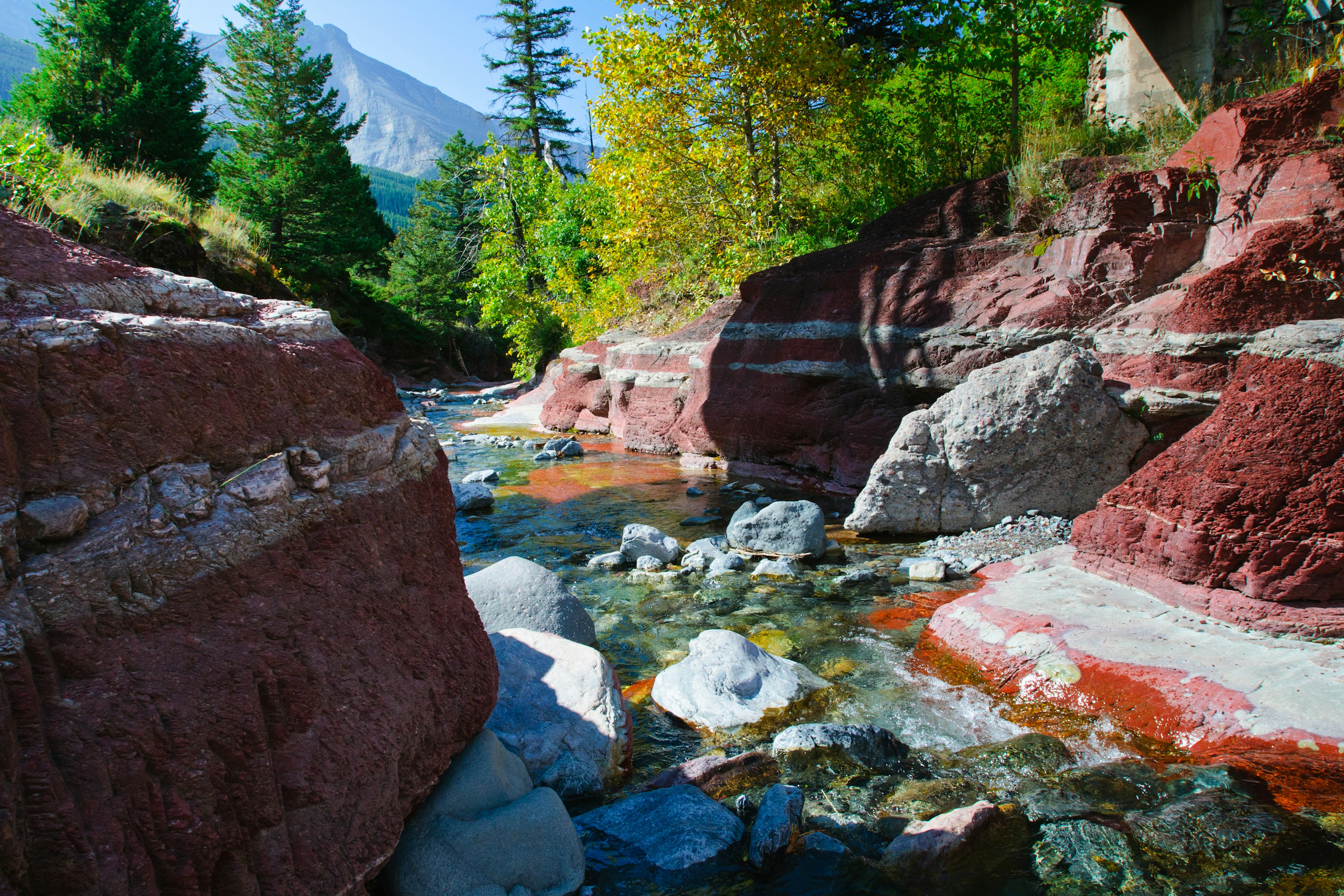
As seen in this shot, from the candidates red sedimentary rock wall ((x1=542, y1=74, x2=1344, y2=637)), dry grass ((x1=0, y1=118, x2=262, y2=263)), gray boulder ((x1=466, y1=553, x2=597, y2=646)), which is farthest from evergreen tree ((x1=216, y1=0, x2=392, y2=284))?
gray boulder ((x1=466, y1=553, x2=597, y2=646))

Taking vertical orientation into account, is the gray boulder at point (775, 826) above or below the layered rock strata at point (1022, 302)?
below

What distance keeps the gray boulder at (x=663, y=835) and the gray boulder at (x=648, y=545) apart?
3743mm

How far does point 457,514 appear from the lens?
9.30 m

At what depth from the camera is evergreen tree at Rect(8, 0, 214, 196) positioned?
20.8 metres

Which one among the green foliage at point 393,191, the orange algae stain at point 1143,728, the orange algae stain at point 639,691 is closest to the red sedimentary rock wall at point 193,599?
the orange algae stain at point 639,691

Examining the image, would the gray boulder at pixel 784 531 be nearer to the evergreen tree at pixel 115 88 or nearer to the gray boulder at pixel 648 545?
the gray boulder at pixel 648 545

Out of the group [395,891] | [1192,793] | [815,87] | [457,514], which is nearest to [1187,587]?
[1192,793]

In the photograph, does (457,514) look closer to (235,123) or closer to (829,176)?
(829,176)

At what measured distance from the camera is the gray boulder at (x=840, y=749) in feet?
11.7

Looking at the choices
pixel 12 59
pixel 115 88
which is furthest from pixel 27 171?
pixel 12 59

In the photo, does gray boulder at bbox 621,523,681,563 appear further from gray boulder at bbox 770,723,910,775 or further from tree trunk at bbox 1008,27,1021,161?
tree trunk at bbox 1008,27,1021,161

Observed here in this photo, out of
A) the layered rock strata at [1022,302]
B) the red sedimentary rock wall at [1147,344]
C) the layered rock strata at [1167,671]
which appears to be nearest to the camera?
the layered rock strata at [1167,671]

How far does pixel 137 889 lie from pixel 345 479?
3.75 feet

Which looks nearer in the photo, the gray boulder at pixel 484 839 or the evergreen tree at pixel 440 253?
the gray boulder at pixel 484 839
